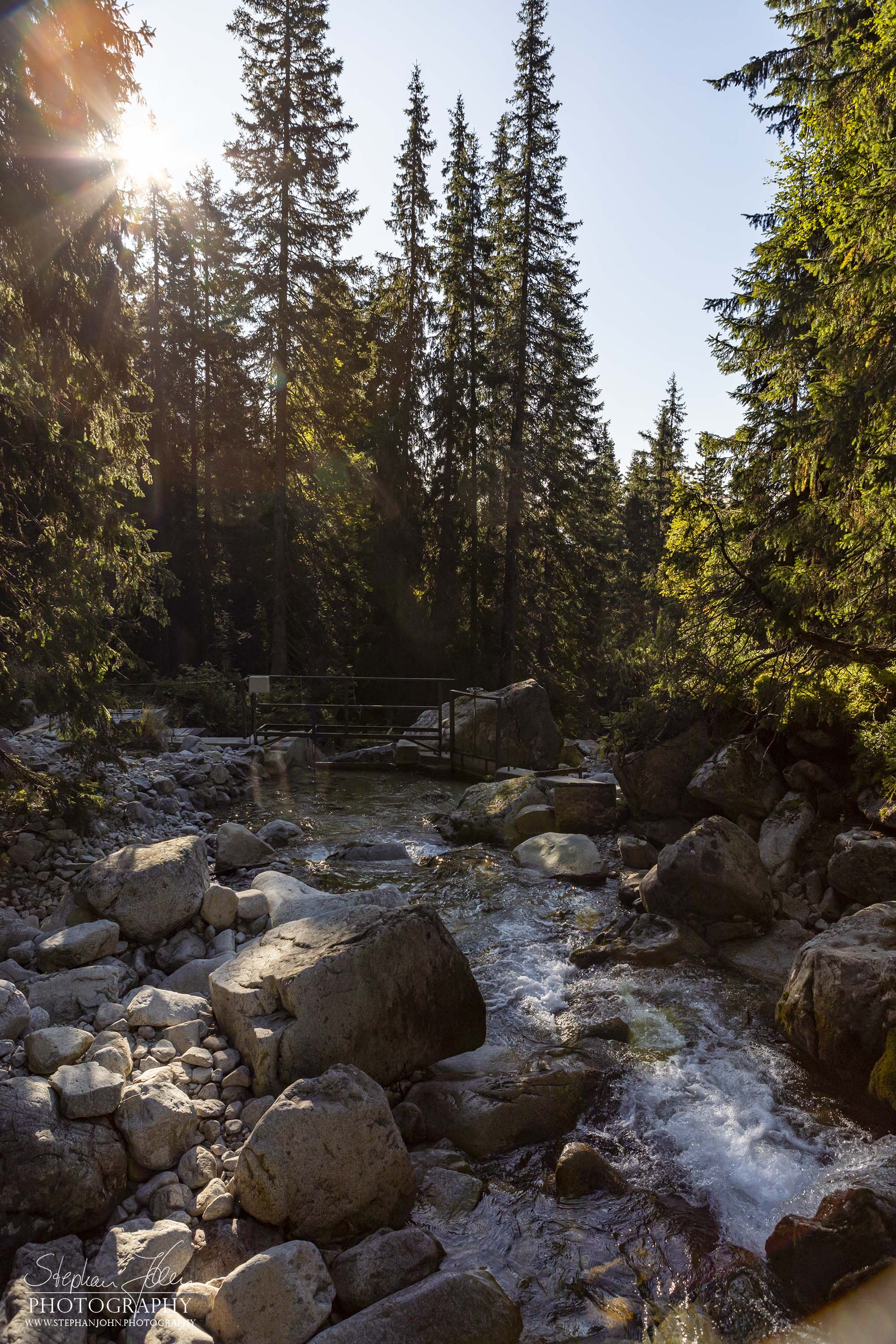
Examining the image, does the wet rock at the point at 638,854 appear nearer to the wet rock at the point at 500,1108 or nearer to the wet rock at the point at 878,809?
the wet rock at the point at 878,809

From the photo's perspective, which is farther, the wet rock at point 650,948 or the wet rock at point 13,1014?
the wet rock at point 650,948

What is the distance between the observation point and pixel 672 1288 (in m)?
3.17

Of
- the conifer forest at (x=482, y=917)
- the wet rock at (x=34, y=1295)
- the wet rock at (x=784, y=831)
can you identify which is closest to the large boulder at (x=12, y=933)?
the conifer forest at (x=482, y=917)

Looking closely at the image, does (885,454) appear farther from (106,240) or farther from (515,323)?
(515,323)

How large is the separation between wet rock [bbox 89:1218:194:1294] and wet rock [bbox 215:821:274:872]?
4843 mm

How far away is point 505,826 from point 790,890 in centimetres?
381

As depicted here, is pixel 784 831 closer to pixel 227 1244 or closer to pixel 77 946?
pixel 227 1244

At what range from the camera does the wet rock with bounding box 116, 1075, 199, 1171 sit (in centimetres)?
340

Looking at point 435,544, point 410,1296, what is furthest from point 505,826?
point 435,544

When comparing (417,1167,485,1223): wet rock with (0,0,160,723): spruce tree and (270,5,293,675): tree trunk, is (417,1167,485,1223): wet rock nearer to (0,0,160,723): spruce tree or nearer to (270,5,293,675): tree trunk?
(0,0,160,723): spruce tree

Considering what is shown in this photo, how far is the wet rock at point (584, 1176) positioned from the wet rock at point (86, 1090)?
2.18m

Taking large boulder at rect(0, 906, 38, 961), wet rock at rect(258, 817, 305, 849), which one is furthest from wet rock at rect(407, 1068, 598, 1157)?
wet rock at rect(258, 817, 305, 849)

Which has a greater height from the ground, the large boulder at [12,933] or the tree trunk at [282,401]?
the tree trunk at [282,401]

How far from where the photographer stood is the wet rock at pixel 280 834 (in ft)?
30.5
